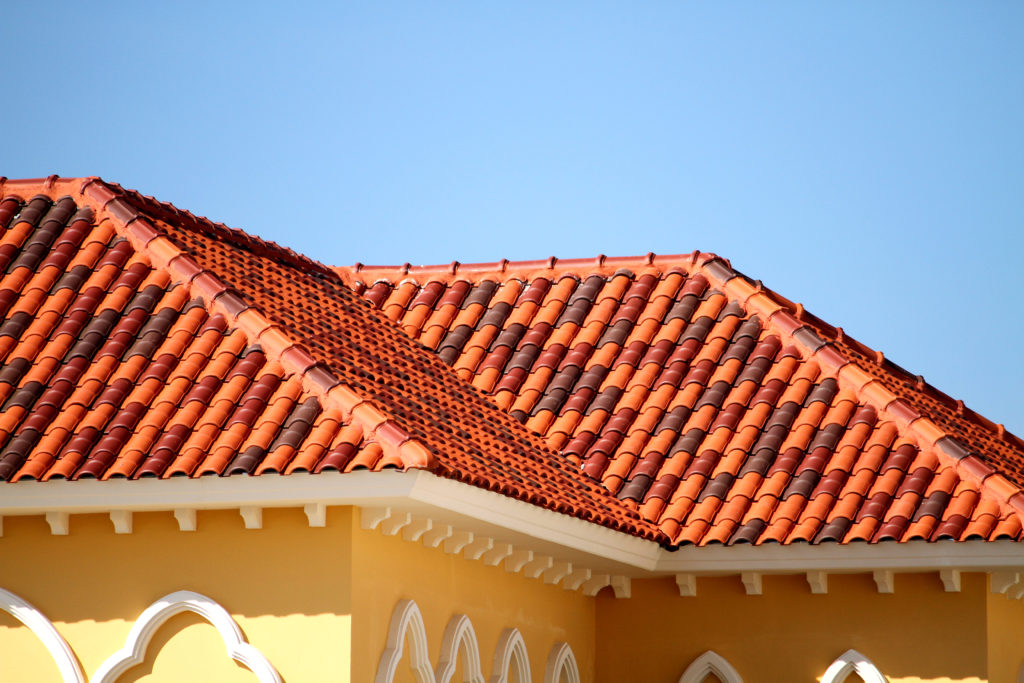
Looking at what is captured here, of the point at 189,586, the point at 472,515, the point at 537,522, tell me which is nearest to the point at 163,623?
the point at 189,586

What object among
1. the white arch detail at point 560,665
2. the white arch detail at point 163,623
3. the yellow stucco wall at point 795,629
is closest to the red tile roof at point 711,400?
the yellow stucco wall at point 795,629

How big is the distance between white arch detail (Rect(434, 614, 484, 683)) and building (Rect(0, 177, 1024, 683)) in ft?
0.12

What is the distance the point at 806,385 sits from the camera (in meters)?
13.3

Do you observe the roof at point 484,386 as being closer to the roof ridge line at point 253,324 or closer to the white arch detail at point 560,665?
the roof ridge line at point 253,324

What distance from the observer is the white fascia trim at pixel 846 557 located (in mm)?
11156

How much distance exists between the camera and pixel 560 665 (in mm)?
12586

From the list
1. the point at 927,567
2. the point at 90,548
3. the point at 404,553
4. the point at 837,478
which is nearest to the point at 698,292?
the point at 837,478

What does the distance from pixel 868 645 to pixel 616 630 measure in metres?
2.08

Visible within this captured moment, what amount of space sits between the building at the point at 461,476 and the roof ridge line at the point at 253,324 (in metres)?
0.03

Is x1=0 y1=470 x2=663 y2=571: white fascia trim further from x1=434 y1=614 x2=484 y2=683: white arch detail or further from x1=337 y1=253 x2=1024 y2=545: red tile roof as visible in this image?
x1=337 y1=253 x2=1024 y2=545: red tile roof

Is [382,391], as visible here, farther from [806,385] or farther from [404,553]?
[806,385]

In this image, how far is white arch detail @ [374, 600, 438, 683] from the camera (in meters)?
10.0

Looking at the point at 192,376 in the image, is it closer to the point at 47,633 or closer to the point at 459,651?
the point at 47,633

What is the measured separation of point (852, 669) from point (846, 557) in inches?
45.8
